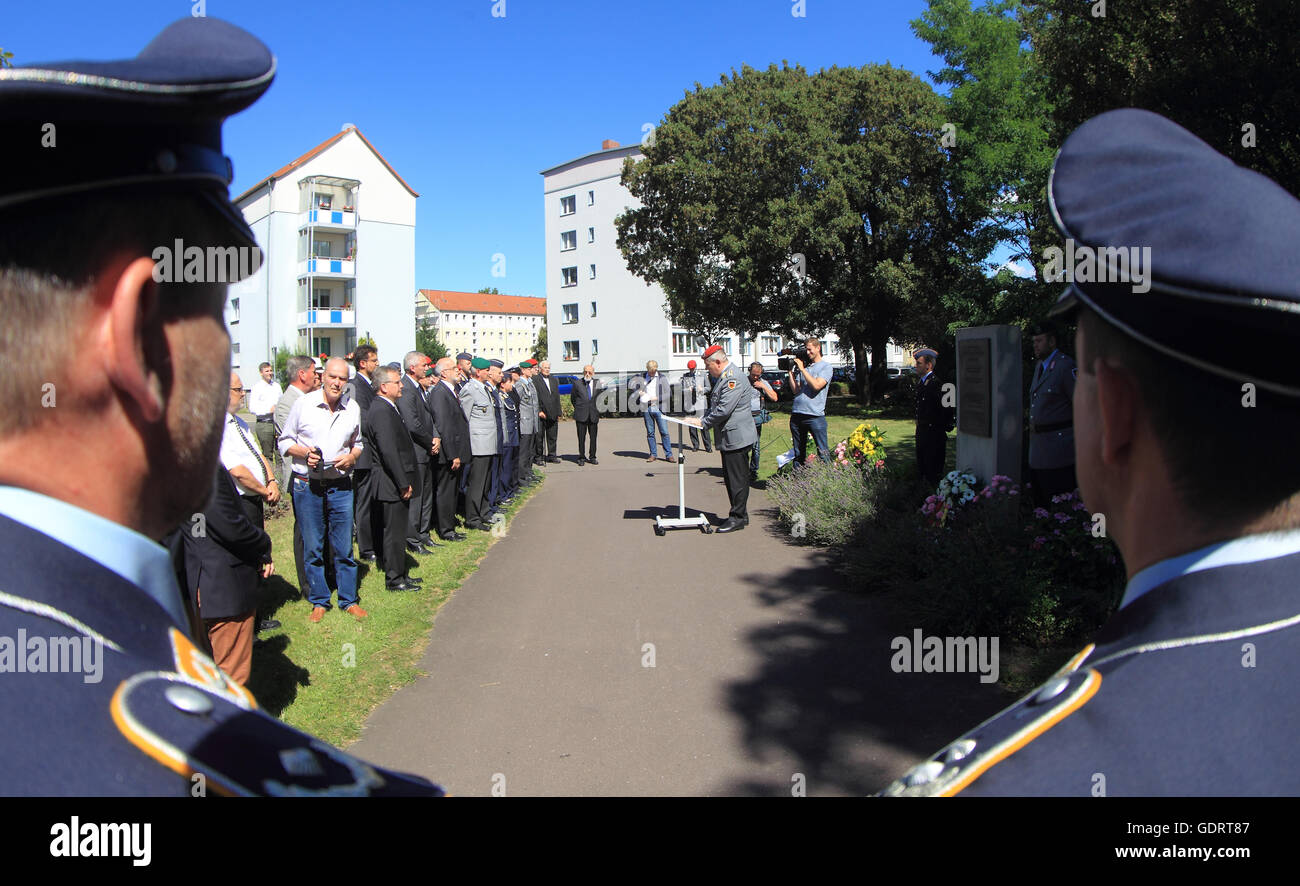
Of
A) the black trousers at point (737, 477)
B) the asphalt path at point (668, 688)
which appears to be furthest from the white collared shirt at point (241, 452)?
the black trousers at point (737, 477)

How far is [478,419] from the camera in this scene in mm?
11766

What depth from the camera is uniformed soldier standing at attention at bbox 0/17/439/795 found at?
83cm

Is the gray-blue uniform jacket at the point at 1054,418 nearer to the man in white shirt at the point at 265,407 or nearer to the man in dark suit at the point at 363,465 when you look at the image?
the man in dark suit at the point at 363,465

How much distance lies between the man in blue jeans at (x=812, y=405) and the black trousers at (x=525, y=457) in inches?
221

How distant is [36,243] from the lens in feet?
2.88

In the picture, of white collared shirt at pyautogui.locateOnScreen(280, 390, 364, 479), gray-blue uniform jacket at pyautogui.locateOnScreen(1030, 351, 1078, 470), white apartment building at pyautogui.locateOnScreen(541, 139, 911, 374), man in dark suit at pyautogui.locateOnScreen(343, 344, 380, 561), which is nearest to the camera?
white collared shirt at pyautogui.locateOnScreen(280, 390, 364, 479)

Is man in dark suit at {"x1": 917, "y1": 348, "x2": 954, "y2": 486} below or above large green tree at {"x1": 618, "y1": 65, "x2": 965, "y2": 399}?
below

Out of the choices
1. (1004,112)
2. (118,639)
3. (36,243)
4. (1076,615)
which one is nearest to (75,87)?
(36,243)

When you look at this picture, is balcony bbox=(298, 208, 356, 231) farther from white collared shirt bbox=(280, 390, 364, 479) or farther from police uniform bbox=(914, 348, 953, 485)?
white collared shirt bbox=(280, 390, 364, 479)

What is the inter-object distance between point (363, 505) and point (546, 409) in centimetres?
958

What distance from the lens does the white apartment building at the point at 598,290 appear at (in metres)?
61.6

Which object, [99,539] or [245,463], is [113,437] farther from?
[245,463]

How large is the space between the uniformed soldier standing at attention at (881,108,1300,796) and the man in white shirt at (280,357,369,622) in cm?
683
